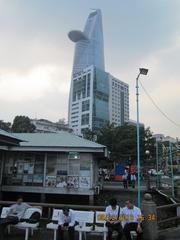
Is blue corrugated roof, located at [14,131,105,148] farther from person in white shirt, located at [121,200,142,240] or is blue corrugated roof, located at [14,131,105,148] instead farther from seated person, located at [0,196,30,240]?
person in white shirt, located at [121,200,142,240]

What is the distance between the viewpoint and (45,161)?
67.5 feet

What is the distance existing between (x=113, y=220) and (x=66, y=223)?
1.32m

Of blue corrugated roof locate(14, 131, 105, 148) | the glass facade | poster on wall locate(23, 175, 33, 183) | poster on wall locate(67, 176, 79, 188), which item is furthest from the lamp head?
the glass facade

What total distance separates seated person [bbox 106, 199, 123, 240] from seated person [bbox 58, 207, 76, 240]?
0.99 meters

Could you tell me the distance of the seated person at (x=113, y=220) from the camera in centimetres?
781

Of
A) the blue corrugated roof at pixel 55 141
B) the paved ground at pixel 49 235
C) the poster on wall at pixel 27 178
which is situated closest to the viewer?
the paved ground at pixel 49 235

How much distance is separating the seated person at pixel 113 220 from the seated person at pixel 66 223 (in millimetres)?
994

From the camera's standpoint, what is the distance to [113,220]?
788 cm

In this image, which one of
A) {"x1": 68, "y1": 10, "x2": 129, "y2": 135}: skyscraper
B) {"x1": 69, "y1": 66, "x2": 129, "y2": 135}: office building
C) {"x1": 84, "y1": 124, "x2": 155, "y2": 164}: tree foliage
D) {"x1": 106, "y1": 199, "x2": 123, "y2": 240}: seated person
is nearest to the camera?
{"x1": 106, "y1": 199, "x2": 123, "y2": 240}: seated person

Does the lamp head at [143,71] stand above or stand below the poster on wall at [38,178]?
above

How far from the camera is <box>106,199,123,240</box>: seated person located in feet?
25.6

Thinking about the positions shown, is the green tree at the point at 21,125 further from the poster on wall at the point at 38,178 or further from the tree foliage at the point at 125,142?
the poster on wall at the point at 38,178

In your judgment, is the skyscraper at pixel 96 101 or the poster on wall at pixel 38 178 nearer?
the poster on wall at pixel 38 178

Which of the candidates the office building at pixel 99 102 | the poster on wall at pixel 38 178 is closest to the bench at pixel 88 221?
A: the poster on wall at pixel 38 178
